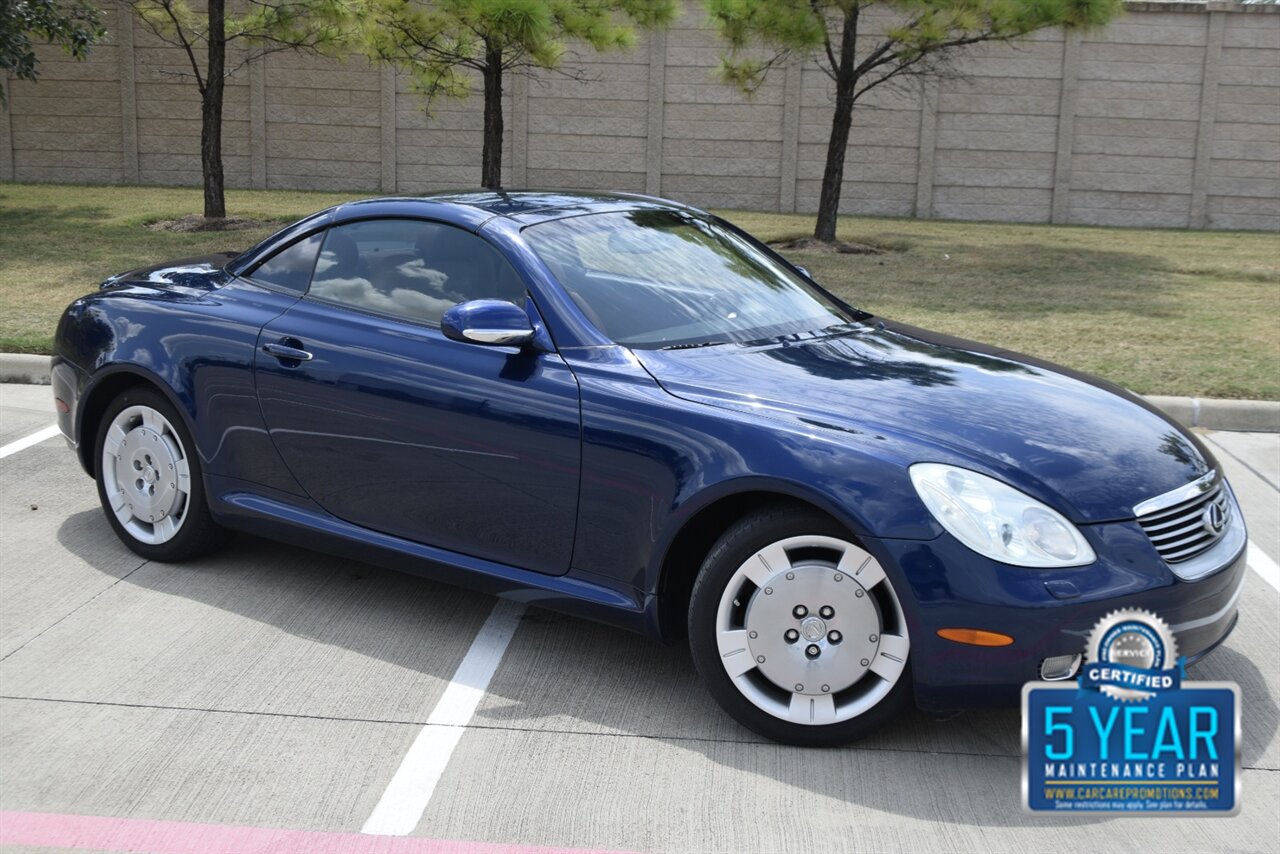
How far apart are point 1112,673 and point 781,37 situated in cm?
1170

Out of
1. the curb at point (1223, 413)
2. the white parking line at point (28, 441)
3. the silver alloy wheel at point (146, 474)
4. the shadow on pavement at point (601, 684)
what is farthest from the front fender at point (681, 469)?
the curb at point (1223, 413)

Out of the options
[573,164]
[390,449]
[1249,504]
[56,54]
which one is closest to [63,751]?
[390,449]

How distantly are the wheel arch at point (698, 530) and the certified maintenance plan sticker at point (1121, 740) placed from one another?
2.25 ft

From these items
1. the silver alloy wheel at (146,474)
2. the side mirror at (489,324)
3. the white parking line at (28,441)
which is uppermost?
the side mirror at (489,324)

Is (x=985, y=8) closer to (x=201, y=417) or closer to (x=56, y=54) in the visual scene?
(x=201, y=417)

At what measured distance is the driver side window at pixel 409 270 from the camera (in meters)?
4.50

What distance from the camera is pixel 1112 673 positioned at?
3.45m

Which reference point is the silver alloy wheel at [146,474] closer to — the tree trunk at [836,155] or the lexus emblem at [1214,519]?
the lexus emblem at [1214,519]

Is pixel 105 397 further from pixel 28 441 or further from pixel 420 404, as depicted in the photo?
pixel 28 441

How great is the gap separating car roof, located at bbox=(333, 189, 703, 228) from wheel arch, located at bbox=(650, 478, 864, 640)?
53.7 inches

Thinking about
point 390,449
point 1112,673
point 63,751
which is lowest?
point 63,751

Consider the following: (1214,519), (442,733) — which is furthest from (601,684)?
(1214,519)

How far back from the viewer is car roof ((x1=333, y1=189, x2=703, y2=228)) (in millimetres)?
4680

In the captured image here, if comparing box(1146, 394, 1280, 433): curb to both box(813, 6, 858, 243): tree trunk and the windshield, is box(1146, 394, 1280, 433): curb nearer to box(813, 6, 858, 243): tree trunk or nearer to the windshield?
the windshield
